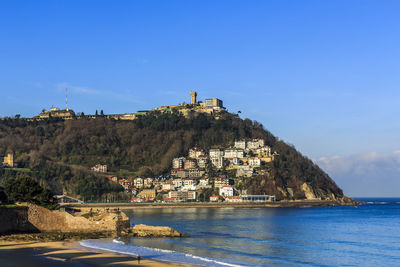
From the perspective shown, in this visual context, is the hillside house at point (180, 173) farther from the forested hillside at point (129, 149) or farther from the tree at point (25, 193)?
the tree at point (25, 193)

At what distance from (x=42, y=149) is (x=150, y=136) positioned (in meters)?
37.9

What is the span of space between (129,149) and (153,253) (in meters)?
148

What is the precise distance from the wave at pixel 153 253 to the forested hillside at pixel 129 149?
343 ft

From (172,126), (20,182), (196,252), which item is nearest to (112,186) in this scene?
(172,126)

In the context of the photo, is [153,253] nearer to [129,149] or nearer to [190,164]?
[190,164]

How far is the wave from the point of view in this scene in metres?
29.7

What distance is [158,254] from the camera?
3231 cm

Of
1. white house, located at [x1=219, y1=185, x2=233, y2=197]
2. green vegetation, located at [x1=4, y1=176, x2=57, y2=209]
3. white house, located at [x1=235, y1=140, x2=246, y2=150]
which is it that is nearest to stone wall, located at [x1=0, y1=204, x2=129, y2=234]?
green vegetation, located at [x1=4, y1=176, x2=57, y2=209]

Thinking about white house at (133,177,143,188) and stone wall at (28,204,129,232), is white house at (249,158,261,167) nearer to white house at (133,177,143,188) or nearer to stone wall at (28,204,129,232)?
white house at (133,177,143,188)

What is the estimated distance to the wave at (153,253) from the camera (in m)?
29.7

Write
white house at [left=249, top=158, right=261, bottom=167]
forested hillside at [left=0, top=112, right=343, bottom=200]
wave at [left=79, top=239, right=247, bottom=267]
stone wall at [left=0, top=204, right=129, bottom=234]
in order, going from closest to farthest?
wave at [left=79, top=239, right=247, bottom=267] < stone wall at [left=0, top=204, right=129, bottom=234] < forested hillside at [left=0, top=112, right=343, bottom=200] < white house at [left=249, top=158, right=261, bottom=167]

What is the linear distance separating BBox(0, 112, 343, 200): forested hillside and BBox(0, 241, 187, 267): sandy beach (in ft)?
352

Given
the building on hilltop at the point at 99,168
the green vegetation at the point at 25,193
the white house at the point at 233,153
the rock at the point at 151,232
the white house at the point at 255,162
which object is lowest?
the rock at the point at 151,232

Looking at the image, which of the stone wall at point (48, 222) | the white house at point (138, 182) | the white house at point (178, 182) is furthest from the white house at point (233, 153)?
the stone wall at point (48, 222)
